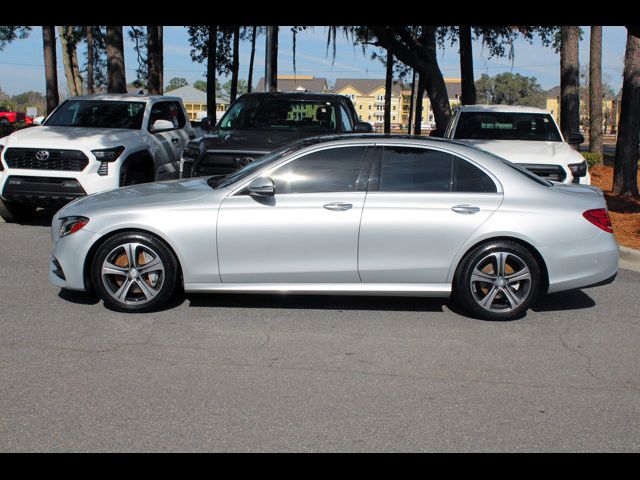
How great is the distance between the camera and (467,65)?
21.1 metres

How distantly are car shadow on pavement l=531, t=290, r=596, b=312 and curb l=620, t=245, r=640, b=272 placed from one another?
172cm

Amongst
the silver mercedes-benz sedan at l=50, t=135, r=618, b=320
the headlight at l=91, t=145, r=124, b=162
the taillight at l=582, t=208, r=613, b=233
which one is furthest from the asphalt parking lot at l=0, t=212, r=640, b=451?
the headlight at l=91, t=145, r=124, b=162

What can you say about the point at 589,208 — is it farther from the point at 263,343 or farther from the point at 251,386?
the point at 251,386

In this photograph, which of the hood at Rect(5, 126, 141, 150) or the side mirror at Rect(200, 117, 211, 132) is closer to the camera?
the hood at Rect(5, 126, 141, 150)

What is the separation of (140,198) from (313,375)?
246cm

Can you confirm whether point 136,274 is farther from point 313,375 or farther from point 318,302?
point 313,375

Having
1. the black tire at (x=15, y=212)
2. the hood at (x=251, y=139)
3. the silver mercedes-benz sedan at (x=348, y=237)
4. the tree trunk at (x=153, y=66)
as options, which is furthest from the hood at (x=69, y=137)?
the tree trunk at (x=153, y=66)

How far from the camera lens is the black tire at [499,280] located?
20.8 feet

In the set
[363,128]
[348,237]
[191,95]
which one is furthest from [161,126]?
[191,95]

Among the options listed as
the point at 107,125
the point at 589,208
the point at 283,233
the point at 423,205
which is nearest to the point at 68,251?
the point at 283,233

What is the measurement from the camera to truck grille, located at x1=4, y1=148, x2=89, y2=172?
10398 millimetres

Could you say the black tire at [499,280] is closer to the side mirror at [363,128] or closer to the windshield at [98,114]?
the side mirror at [363,128]

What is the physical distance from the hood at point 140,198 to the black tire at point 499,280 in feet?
7.75

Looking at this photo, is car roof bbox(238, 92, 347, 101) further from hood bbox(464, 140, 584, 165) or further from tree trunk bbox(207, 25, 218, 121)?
tree trunk bbox(207, 25, 218, 121)
